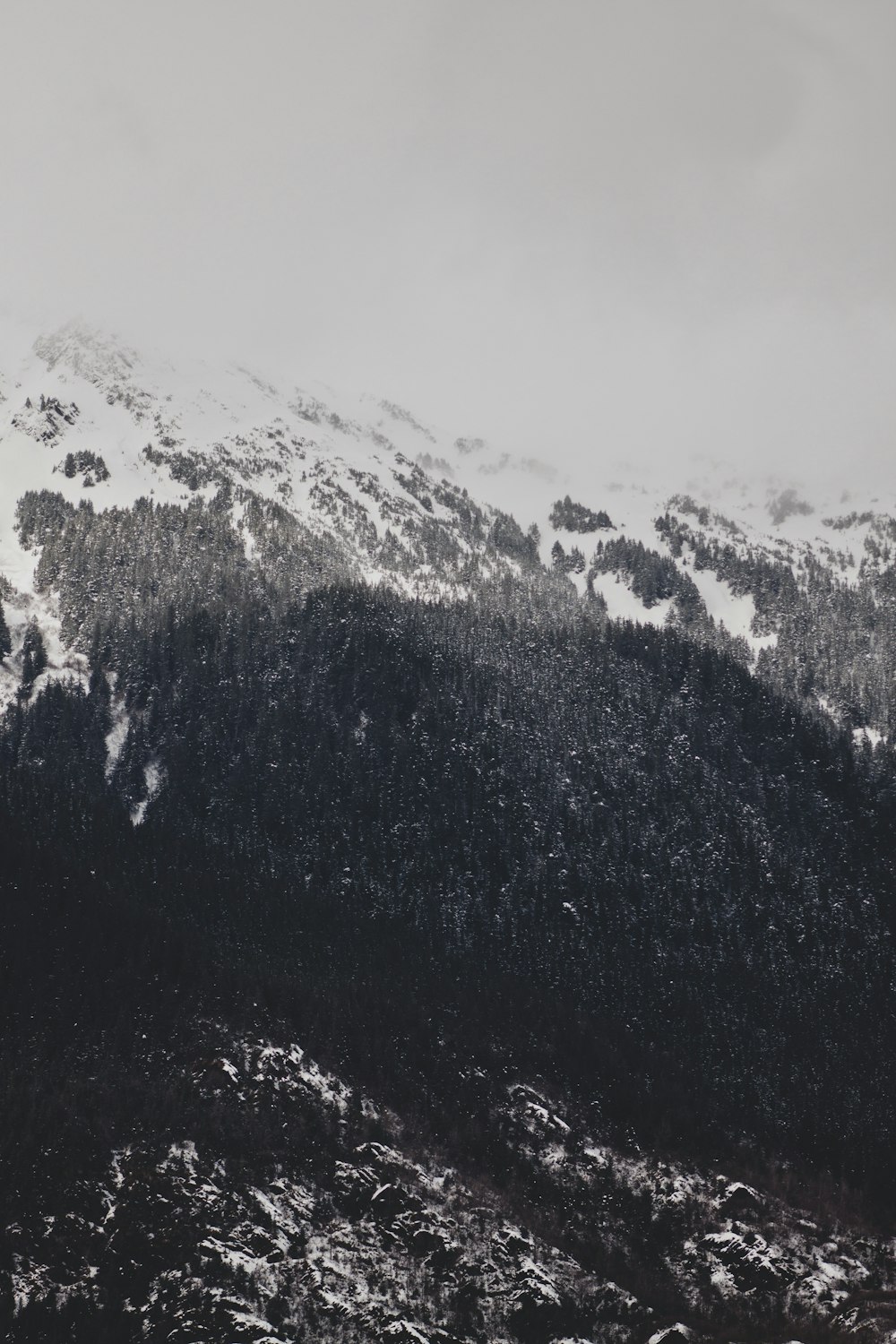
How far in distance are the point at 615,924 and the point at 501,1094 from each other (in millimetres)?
56798

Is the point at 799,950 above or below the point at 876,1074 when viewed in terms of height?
above

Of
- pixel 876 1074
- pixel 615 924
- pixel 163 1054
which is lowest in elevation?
pixel 163 1054

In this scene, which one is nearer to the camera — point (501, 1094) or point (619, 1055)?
point (501, 1094)

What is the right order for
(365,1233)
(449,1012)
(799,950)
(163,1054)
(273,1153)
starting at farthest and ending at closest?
(799,950)
(449,1012)
(163,1054)
(273,1153)
(365,1233)

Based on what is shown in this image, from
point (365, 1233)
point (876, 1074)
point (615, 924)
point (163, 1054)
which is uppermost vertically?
point (615, 924)

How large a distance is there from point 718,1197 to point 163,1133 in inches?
2810

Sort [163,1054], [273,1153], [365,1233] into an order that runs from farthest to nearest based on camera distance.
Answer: [163,1054] < [273,1153] < [365,1233]

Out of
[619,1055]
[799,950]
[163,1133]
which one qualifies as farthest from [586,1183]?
[799,950]

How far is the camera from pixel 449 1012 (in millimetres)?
162875

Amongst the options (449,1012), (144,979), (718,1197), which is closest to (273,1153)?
(144,979)

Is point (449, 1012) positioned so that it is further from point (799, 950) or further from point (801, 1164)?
point (799, 950)

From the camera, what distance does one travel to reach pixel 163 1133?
382ft

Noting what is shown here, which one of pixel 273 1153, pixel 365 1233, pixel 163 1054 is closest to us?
pixel 365 1233

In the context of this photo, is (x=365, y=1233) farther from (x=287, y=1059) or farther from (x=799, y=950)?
(x=799, y=950)
